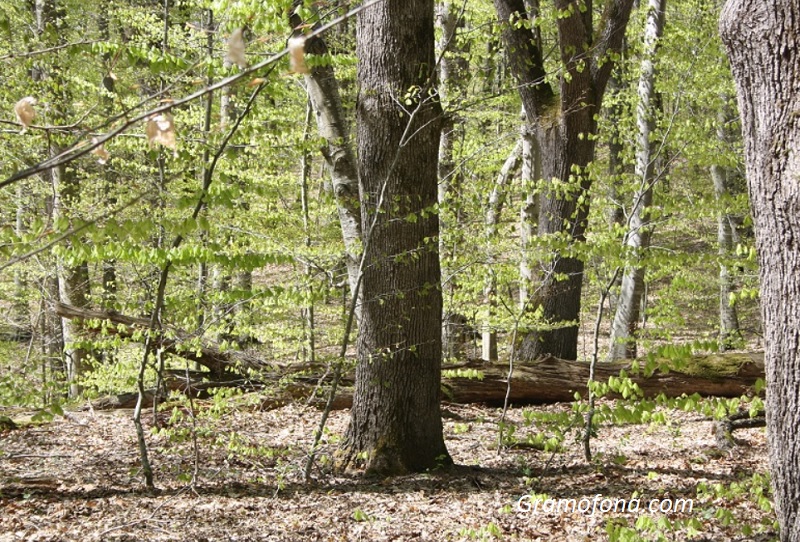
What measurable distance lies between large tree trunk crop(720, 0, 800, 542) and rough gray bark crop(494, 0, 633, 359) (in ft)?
16.5

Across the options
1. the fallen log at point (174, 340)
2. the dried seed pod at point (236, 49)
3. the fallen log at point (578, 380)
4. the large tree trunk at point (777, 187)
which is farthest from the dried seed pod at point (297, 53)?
the fallen log at point (578, 380)

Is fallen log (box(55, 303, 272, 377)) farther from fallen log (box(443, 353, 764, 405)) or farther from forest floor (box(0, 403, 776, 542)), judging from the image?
fallen log (box(443, 353, 764, 405))

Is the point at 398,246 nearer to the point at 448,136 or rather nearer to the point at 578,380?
the point at 578,380

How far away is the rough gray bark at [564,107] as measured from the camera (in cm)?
786

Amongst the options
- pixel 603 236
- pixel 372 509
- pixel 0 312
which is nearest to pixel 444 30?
pixel 603 236

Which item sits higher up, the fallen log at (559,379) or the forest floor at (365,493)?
the fallen log at (559,379)

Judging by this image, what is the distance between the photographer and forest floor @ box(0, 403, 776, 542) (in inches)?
167

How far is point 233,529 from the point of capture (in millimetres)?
4379

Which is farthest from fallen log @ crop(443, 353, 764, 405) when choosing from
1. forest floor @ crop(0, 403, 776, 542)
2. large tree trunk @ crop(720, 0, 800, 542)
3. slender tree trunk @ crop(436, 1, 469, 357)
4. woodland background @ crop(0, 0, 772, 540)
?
large tree trunk @ crop(720, 0, 800, 542)

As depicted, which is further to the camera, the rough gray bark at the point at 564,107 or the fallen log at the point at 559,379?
the fallen log at the point at 559,379

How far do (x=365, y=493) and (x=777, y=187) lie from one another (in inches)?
143

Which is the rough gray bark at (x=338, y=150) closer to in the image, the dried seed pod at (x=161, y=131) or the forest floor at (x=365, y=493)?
the forest floor at (x=365, y=493)

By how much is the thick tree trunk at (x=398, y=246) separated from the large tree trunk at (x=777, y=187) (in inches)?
104

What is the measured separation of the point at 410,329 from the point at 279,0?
8.50 ft
